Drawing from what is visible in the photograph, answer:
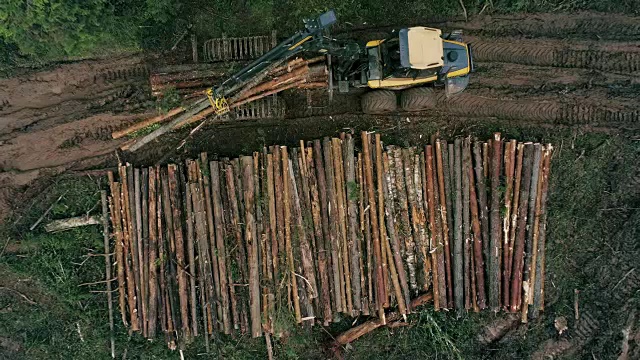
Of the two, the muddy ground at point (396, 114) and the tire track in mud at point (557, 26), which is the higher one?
the tire track in mud at point (557, 26)

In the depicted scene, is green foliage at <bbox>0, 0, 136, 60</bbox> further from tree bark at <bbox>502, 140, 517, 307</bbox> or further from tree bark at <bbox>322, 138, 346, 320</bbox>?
tree bark at <bbox>502, 140, 517, 307</bbox>

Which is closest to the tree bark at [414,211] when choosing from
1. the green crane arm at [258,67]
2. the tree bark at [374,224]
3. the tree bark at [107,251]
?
the tree bark at [374,224]

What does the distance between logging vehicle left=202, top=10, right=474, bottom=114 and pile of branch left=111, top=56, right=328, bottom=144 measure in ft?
0.76

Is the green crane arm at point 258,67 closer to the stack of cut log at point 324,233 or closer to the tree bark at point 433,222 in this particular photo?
the stack of cut log at point 324,233

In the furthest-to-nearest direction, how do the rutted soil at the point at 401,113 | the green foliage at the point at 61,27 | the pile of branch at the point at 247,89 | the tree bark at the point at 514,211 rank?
the rutted soil at the point at 401,113
the tree bark at the point at 514,211
the pile of branch at the point at 247,89
the green foliage at the point at 61,27

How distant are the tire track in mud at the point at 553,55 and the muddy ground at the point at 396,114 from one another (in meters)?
0.03

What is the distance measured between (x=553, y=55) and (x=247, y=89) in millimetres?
8893

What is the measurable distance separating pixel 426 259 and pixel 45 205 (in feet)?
35.3

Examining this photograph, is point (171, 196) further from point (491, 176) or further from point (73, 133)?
point (491, 176)

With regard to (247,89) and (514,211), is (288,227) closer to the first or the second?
(247,89)

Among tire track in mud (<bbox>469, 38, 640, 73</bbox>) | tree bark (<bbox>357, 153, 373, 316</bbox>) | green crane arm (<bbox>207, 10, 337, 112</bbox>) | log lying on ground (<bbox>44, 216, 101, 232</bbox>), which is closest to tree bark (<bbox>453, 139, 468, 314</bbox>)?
tree bark (<bbox>357, 153, 373, 316</bbox>)

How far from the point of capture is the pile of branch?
14047 mm

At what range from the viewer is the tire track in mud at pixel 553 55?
1517 centimetres

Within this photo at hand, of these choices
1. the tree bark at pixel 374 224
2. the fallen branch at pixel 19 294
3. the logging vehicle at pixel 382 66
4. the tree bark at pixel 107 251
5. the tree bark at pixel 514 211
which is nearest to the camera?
the logging vehicle at pixel 382 66
